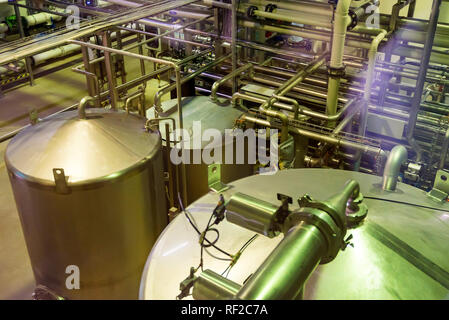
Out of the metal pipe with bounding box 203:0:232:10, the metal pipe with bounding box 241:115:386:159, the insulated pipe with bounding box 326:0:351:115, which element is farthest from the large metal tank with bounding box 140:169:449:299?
the metal pipe with bounding box 203:0:232:10

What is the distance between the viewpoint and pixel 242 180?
2697 millimetres

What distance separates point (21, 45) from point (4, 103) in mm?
3649

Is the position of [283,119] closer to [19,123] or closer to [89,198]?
[89,198]

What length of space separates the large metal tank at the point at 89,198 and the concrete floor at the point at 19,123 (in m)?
0.61

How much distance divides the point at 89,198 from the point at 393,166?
174cm

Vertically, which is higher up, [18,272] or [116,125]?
[116,125]

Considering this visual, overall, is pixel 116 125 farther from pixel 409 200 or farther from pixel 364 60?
pixel 364 60

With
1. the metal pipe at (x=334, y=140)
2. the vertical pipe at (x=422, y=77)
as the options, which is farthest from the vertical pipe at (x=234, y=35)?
the vertical pipe at (x=422, y=77)

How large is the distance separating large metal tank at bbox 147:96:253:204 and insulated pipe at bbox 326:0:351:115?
2.47 ft

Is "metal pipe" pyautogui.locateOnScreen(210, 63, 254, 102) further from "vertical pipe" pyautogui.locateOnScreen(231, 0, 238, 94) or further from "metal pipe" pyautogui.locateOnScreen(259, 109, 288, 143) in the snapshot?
"metal pipe" pyautogui.locateOnScreen(259, 109, 288, 143)

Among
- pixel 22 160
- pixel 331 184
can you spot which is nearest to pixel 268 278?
pixel 331 184

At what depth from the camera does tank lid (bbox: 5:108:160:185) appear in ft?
8.69

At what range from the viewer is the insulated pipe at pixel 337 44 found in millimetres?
3273
